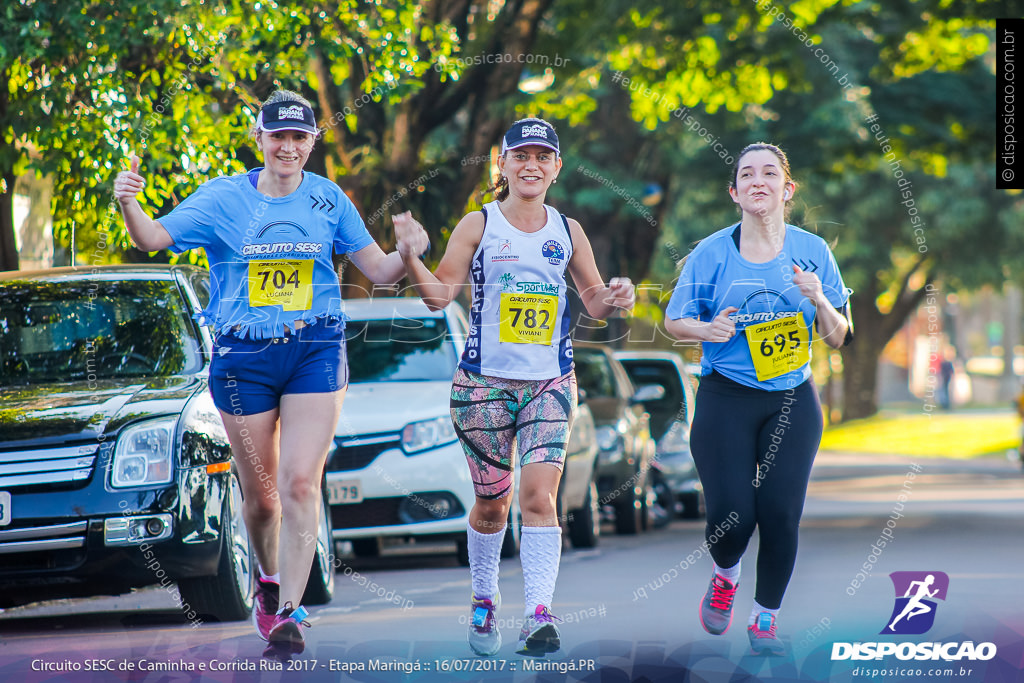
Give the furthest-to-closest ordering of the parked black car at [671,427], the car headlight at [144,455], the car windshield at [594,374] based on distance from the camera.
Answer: the parked black car at [671,427] < the car windshield at [594,374] < the car headlight at [144,455]

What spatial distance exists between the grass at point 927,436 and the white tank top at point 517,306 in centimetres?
2850

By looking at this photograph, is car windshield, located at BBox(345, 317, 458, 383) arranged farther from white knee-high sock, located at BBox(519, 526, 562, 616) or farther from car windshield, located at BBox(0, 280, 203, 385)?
white knee-high sock, located at BBox(519, 526, 562, 616)

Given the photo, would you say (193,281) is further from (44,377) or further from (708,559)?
(708,559)

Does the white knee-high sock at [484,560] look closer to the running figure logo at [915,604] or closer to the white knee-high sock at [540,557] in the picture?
the white knee-high sock at [540,557]

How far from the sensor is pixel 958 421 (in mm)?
43719

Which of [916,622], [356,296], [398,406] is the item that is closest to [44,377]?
[398,406]

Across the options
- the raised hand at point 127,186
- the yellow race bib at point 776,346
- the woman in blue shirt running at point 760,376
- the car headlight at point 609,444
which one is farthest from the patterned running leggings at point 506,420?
the car headlight at point 609,444

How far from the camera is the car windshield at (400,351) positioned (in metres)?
10.5

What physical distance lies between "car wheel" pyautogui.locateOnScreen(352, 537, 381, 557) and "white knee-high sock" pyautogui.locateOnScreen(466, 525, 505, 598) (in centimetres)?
600

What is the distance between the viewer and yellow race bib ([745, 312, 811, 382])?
6.10 metres

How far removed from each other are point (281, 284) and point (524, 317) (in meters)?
0.93

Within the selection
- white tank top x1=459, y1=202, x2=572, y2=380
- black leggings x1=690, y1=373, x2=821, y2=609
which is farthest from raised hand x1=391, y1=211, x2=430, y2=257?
black leggings x1=690, y1=373, x2=821, y2=609

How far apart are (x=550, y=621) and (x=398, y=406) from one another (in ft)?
14.6

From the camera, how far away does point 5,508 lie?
6.75 m
